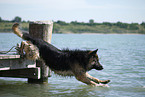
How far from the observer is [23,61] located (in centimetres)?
1123

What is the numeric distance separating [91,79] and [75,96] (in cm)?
138

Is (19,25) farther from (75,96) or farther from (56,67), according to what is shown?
(75,96)

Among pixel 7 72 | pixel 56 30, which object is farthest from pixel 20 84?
pixel 56 30

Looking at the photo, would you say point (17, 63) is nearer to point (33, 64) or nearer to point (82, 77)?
point (33, 64)

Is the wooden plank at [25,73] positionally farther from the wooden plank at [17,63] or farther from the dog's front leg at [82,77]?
the dog's front leg at [82,77]

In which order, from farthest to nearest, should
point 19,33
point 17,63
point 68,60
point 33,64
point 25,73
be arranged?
point 25,73, point 33,64, point 17,63, point 19,33, point 68,60

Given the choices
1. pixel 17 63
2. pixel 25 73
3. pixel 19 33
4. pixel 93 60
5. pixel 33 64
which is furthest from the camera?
pixel 25 73

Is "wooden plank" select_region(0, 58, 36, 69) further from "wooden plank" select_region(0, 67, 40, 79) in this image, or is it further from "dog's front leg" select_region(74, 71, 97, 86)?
"dog's front leg" select_region(74, 71, 97, 86)

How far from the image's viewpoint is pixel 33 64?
1169cm

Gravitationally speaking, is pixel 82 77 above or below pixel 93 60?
below

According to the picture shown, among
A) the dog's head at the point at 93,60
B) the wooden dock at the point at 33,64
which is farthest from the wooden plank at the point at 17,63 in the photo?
the dog's head at the point at 93,60

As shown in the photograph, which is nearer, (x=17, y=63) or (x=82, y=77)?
(x=82, y=77)

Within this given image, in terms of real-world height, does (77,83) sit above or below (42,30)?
below

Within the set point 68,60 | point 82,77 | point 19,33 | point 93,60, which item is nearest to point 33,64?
point 19,33
